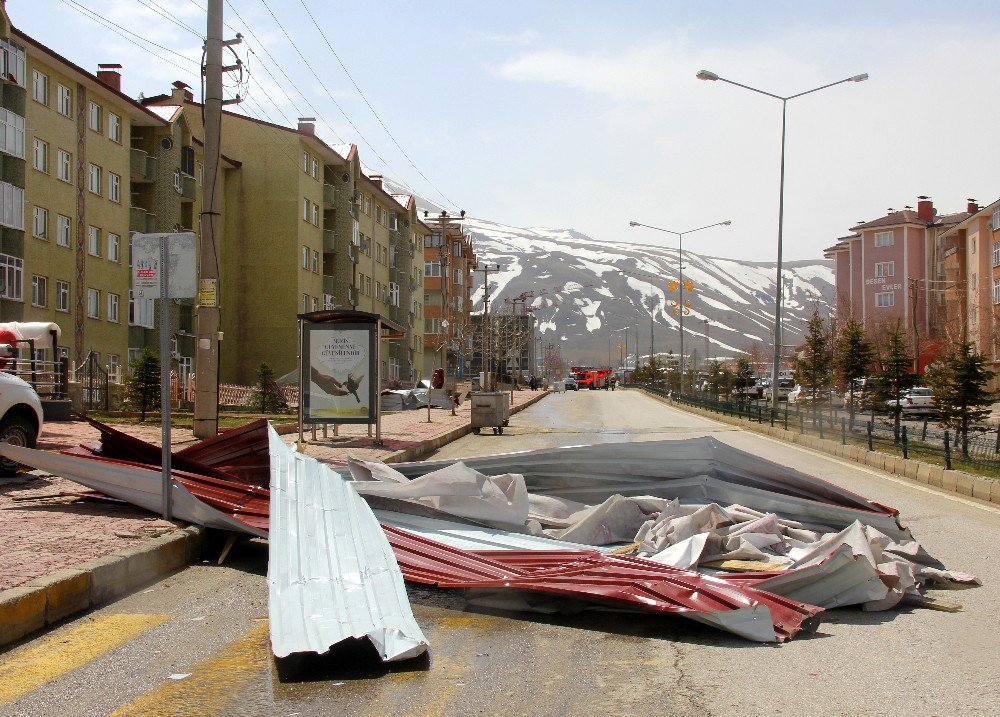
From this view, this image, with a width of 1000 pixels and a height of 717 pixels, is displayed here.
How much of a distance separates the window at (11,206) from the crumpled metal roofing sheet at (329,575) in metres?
31.6

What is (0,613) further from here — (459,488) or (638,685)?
(459,488)

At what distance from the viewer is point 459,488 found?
30.2 ft

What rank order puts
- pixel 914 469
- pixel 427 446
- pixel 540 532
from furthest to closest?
pixel 427 446, pixel 914 469, pixel 540 532

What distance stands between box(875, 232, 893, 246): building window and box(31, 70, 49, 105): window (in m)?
78.3

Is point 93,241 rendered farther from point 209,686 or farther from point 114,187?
point 209,686

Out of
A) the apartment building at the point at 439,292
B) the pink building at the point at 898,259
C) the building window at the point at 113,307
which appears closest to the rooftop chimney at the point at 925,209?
the pink building at the point at 898,259

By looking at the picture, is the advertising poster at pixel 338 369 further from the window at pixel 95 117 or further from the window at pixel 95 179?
the window at pixel 95 117

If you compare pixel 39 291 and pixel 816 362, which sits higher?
pixel 39 291

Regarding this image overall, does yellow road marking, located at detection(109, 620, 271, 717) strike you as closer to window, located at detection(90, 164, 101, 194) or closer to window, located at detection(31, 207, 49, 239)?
window, located at detection(31, 207, 49, 239)

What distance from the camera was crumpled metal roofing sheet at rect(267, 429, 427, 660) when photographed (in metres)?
5.45

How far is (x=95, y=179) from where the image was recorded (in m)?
43.8

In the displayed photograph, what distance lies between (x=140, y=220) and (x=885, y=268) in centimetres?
7237

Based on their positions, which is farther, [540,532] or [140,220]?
[140,220]

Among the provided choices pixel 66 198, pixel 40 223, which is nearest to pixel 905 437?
pixel 40 223
